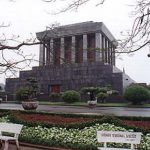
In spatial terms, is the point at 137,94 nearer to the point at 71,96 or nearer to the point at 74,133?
the point at 71,96

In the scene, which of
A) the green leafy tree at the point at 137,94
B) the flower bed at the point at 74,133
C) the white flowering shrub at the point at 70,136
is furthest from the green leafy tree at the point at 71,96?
the white flowering shrub at the point at 70,136

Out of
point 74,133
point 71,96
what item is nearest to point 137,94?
point 71,96

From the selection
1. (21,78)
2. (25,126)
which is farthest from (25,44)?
(21,78)

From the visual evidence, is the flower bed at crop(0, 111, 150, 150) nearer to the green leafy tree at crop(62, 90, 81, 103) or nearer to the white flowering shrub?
the white flowering shrub

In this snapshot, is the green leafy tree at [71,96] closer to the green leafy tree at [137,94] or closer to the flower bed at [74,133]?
the green leafy tree at [137,94]

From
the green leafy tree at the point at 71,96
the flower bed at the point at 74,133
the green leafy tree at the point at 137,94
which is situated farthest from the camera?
the green leafy tree at the point at 71,96

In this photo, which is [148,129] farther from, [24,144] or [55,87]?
[55,87]

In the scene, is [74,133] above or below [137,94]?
below

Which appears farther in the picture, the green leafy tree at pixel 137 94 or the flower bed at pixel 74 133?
the green leafy tree at pixel 137 94

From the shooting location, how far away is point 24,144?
36.3 ft

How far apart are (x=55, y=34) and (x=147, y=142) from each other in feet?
17.6

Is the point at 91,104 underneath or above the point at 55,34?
underneath

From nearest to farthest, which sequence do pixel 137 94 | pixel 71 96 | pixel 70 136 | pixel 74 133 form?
pixel 70 136
pixel 74 133
pixel 137 94
pixel 71 96

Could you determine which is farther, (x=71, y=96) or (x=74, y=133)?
(x=71, y=96)
